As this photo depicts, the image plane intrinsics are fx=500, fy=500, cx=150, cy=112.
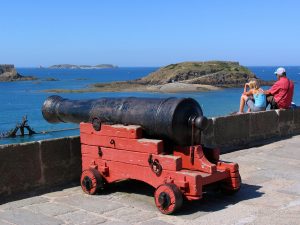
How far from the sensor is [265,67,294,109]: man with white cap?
9680 mm

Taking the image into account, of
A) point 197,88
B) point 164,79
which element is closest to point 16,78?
point 164,79

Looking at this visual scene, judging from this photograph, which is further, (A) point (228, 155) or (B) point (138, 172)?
(A) point (228, 155)

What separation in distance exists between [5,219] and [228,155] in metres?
4.02

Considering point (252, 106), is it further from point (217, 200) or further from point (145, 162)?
point (145, 162)

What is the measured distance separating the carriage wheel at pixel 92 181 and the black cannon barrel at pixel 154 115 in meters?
0.57

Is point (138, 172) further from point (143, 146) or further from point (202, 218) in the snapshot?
point (202, 218)

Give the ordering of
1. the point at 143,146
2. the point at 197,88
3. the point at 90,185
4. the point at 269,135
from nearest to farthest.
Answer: the point at 143,146 < the point at 90,185 < the point at 269,135 < the point at 197,88

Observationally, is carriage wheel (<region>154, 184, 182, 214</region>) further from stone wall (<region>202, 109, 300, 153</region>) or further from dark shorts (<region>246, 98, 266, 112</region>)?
dark shorts (<region>246, 98, 266, 112</region>)

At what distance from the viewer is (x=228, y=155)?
7.66 metres

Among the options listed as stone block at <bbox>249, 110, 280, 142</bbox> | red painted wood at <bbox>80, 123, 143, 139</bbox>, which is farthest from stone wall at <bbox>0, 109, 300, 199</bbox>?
stone block at <bbox>249, 110, 280, 142</bbox>

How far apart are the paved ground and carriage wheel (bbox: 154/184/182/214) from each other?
0.08 meters

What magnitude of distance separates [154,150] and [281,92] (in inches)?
221

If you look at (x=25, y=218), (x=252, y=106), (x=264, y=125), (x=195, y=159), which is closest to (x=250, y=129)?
(x=264, y=125)

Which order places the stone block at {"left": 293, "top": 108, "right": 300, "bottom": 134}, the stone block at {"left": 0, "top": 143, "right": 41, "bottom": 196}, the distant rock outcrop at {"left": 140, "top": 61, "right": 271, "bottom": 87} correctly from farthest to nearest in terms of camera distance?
the distant rock outcrop at {"left": 140, "top": 61, "right": 271, "bottom": 87} < the stone block at {"left": 293, "top": 108, "right": 300, "bottom": 134} < the stone block at {"left": 0, "top": 143, "right": 41, "bottom": 196}
